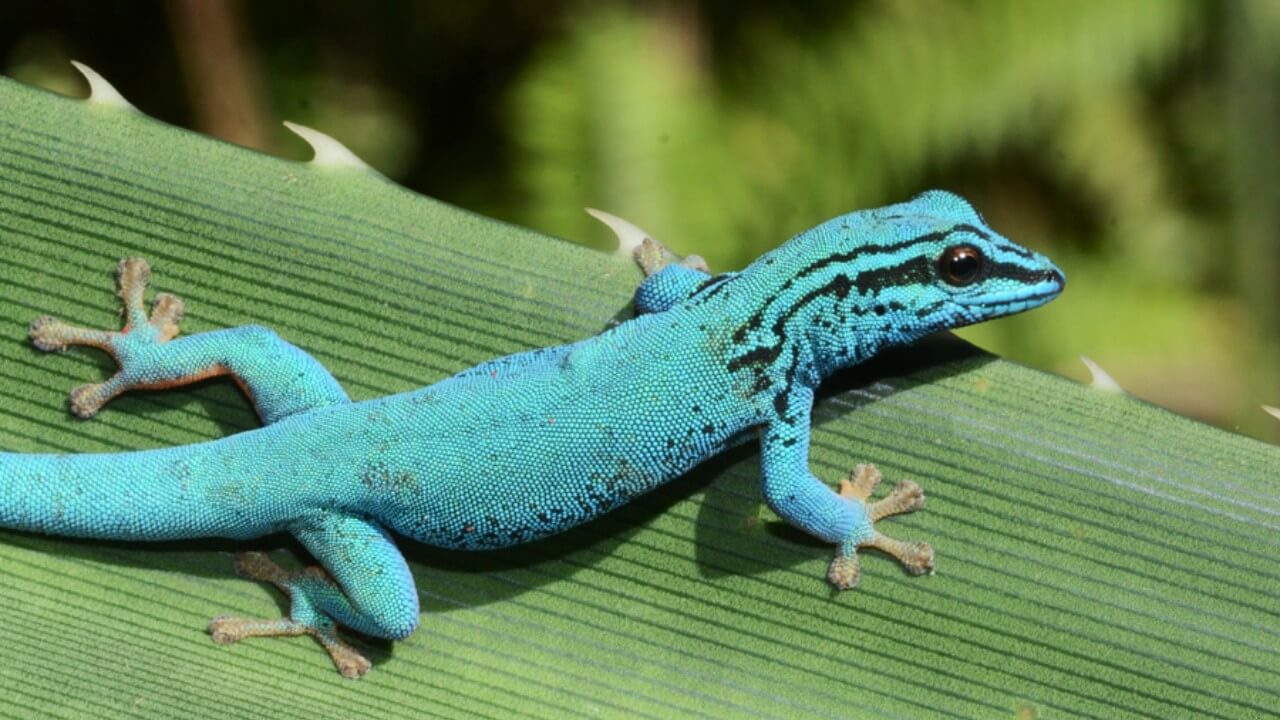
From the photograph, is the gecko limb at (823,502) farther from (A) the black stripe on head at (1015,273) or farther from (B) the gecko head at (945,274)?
(A) the black stripe on head at (1015,273)

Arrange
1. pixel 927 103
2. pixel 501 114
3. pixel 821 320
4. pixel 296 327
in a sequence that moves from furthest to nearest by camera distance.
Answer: pixel 501 114
pixel 927 103
pixel 296 327
pixel 821 320

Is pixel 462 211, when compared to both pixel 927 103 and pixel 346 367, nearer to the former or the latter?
pixel 346 367

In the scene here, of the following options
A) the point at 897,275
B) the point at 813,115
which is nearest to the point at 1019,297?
the point at 897,275

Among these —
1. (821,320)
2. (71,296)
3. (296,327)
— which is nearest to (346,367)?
(296,327)

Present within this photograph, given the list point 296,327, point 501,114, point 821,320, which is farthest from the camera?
point 501,114

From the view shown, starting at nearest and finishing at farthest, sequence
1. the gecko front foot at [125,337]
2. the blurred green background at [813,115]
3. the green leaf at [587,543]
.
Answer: the green leaf at [587,543] → the gecko front foot at [125,337] → the blurred green background at [813,115]

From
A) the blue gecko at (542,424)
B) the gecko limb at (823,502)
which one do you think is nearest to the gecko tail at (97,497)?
the blue gecko at (542,424)

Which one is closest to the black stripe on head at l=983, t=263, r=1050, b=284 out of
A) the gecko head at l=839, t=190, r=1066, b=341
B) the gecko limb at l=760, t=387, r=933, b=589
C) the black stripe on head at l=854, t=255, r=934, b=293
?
the gecko head at l=839, t=190, r=1066, b=341
